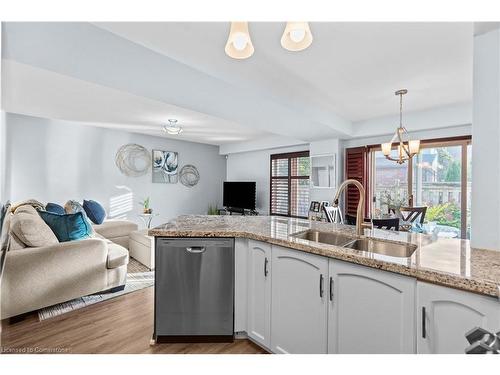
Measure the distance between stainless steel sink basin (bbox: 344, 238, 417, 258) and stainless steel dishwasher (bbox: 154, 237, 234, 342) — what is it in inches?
33.5

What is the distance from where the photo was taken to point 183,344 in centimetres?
181

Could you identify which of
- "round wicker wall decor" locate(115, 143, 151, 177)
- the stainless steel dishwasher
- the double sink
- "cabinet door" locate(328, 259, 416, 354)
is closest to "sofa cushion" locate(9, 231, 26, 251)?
the stainless steel dishwasher

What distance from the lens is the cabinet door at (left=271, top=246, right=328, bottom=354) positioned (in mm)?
1375

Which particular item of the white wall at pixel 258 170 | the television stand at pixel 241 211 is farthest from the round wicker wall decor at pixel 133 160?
the white wall at pixel 258 170

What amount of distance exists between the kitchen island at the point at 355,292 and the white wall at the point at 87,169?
3.49m

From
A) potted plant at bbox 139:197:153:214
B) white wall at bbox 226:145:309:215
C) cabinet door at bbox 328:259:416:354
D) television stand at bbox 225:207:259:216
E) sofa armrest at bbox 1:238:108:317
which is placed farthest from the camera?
white wall at bbox 226:145:309:215

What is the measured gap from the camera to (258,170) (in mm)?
6512

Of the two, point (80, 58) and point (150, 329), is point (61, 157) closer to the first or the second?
point (80, 58)

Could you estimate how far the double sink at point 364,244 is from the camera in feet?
4.86

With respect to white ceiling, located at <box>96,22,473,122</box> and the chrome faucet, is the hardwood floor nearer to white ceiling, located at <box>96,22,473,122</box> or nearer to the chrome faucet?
the chrome faucet

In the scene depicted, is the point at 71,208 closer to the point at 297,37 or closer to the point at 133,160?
the point at 133,160

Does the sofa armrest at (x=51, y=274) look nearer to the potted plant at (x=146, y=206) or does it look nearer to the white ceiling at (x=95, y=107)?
the white ceiling at (x=95, y=107)

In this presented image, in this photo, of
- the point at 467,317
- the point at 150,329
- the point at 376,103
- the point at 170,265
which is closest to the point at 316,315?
the point at 467,317
